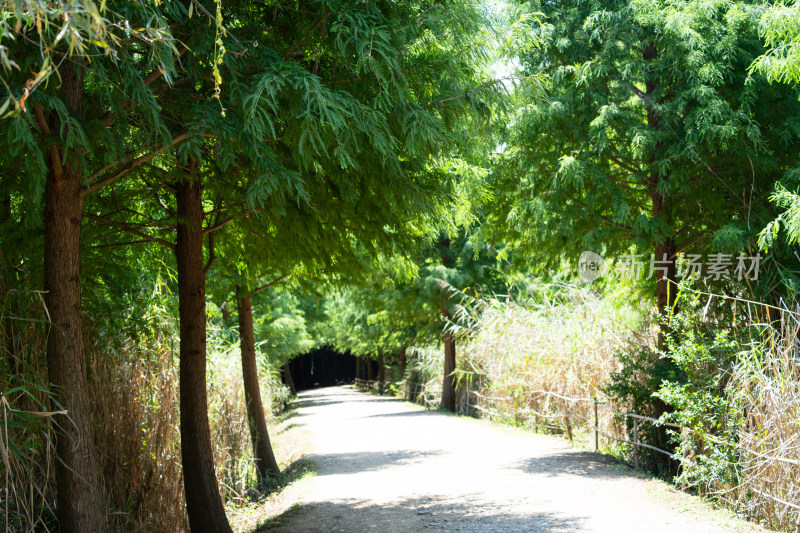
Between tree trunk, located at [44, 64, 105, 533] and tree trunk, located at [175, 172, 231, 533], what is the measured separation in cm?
186

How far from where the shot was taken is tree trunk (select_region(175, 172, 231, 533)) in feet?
22.6

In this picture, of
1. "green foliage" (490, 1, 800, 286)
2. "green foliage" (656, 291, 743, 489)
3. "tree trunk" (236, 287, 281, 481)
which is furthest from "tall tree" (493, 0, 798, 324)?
"tree trunk" (236, 287, 281, 481)

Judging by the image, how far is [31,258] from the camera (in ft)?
20.8

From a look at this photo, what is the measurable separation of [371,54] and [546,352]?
9908 mm

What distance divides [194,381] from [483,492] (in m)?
4.17

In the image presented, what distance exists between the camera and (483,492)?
896cm

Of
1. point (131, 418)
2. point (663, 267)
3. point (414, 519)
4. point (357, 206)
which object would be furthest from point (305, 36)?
point (663, 267)

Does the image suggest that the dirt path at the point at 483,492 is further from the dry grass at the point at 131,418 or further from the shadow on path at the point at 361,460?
the dry grass at the point at 131,418

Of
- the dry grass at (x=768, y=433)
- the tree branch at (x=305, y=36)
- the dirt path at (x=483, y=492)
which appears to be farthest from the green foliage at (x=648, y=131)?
the tree branch at (x=305, y=36)

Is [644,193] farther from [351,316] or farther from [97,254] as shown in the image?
[351,316]

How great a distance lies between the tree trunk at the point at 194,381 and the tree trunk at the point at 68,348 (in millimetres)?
1863

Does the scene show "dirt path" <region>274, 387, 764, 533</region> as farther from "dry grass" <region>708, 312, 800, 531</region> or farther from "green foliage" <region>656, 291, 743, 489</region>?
"green foliage" <region>656, 291, 743, 489</region>

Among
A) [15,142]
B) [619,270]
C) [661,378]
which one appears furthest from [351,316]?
[15,142]

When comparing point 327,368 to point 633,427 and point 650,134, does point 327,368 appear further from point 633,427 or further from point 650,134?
point 650,134
